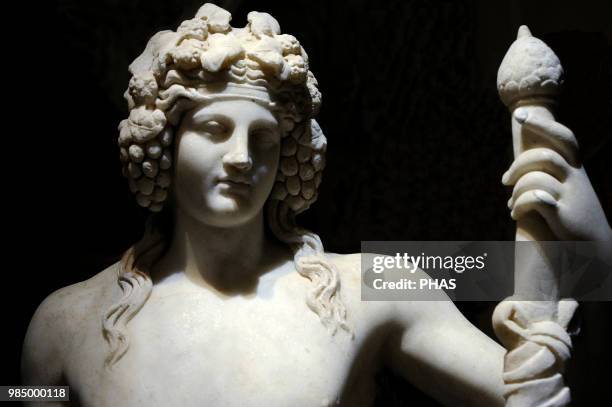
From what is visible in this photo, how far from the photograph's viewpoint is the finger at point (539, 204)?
3336 mm

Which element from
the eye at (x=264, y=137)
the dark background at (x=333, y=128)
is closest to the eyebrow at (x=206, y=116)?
the eye at (x=264, y=137)

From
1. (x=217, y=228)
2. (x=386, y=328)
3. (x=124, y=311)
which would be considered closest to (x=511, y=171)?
(x=386, y=328)

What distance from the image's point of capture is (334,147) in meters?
4.58

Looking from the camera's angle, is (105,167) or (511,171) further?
(105,167)

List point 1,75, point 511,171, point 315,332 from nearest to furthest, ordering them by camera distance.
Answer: point 511,171, point 315,332, point 1,75

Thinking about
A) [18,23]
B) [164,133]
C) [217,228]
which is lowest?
[217,228]

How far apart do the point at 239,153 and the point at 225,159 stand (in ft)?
0.14

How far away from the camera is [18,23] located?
446cm

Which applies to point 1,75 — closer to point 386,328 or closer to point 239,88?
point 239,88

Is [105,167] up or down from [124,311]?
up

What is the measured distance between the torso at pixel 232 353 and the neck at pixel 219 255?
5 cm

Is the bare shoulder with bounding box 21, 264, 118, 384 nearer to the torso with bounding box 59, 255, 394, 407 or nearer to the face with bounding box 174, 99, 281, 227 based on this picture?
the torso with bounding box 59, 255, 394, 407

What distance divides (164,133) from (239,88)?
9.4 inches

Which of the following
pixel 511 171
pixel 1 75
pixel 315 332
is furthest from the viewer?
pixel 1 75
